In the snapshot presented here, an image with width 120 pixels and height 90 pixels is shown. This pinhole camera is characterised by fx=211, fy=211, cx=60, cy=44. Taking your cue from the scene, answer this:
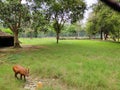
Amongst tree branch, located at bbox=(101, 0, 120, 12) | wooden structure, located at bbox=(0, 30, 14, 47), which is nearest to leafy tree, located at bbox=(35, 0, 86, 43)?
wooden structure, located at bbox=(0, 30, 14, 47)

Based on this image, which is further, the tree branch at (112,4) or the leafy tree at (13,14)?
the leafy tree at (13,14)

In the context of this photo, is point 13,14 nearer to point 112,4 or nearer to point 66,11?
point 66,11

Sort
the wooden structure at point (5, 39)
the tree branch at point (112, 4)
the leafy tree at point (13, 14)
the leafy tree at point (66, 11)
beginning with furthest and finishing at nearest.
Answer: the leafy tree at point (66, 11) < the wooden structure at point (5, 39) < the leafy tree at point (13, 14) < the tree branch at point (112, 4)

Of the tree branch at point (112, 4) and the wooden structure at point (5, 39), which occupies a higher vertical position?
the tree branch at point (112, 4)

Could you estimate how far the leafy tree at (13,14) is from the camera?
65.0 ft

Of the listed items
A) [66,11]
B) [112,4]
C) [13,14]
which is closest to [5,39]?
[13,14]

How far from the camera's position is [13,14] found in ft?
68.0

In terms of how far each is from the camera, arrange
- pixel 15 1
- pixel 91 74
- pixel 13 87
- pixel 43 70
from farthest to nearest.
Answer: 1. pixel 15 1
2. pixel 43 70
3. pixel 91 74
4. pixel 13 87

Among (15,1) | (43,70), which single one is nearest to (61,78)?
(43,70)

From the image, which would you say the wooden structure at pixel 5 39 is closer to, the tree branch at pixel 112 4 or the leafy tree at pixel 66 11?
the leafy tree at pixel 66 11

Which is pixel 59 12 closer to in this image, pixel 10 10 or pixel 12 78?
pixel 10 10

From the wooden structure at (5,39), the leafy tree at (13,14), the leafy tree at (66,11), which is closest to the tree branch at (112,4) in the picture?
the leafy tree at (13,14)

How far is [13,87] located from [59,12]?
2601 centimetres

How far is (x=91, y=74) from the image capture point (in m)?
8.69
